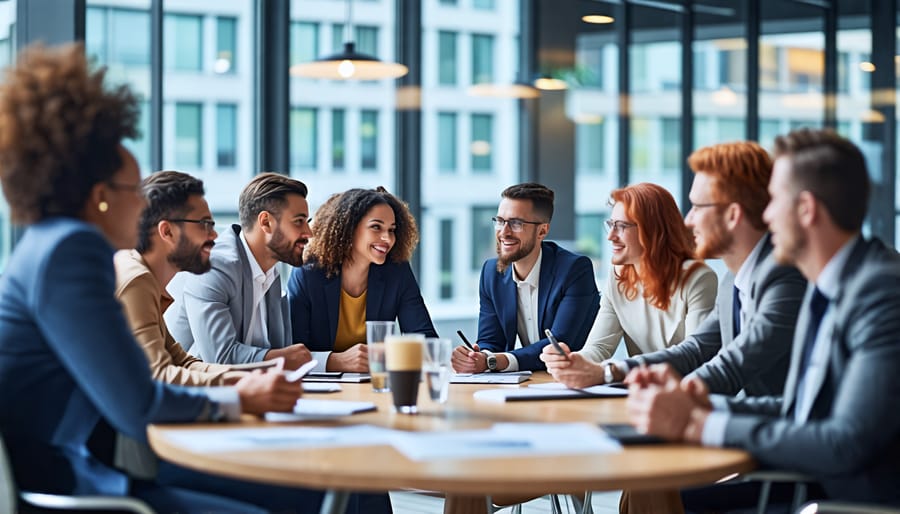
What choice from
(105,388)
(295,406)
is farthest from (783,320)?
(105,388)

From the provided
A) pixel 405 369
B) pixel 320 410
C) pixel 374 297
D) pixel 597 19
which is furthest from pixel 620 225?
pixel 597 19

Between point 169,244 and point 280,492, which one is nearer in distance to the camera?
point 280,492

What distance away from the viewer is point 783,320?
8.42 feet

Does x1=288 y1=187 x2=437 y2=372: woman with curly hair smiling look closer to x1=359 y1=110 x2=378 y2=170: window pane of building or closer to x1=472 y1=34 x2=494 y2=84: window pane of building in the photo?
x1=359 y1=110 x2=378 y2=170: window pane of building

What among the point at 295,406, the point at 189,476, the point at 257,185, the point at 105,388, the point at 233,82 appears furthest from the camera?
the point at 233,82

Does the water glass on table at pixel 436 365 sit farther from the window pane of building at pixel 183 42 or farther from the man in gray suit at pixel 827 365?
the window pane of building at pixel 183 42

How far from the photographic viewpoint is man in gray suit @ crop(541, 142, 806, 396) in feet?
8.46

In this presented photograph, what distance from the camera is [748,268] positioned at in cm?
268

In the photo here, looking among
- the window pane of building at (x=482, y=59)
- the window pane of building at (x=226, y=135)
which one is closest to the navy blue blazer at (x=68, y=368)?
the window pane of building at (x=226, y=135)

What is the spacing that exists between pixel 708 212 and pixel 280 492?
1274 mm

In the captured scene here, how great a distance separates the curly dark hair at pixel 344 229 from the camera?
393 cm

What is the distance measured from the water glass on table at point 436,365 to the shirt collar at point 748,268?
0.75 meters

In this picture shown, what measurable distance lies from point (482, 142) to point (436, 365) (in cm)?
448

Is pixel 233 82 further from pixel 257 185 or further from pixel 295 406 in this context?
pixel 295 406
